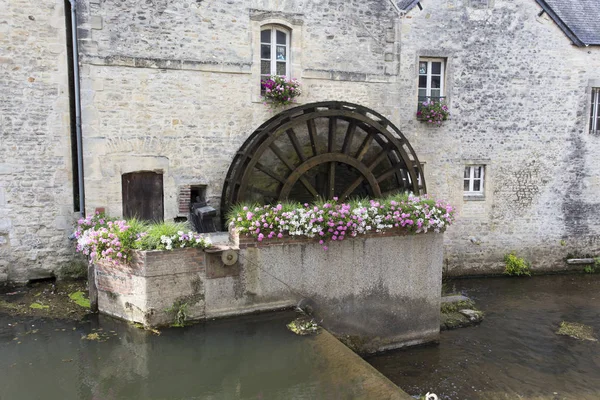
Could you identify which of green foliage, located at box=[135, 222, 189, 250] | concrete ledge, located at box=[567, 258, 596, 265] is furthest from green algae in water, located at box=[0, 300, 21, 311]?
concrete ledge, located at box=[567, 258, 596, 265]

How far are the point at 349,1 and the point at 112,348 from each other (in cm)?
701

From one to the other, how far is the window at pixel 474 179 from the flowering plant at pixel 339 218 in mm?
4430

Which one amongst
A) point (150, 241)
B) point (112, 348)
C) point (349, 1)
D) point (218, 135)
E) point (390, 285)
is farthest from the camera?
point (349, 1)

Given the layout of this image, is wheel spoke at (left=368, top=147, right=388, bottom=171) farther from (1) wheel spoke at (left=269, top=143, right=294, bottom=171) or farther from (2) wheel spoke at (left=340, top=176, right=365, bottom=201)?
(1) wheel spoke at (left=269, top=143, right=294, bottom=171)

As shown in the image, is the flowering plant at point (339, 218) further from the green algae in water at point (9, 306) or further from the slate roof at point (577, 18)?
the slate roof at point (577, 18)

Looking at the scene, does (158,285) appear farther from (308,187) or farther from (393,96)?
(393,96)

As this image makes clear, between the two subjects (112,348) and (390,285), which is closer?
(112,348)

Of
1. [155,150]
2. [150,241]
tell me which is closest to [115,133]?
[155,150]

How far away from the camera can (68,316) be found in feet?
20.3

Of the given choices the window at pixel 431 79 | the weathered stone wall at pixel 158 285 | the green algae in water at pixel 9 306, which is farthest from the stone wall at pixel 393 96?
the weathered stone wall at pixel 158 285

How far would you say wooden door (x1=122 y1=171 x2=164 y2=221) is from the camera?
782 cm

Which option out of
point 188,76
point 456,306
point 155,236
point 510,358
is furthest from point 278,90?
point 510,358

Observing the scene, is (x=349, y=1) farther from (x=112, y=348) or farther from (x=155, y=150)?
(x=112, y=348)

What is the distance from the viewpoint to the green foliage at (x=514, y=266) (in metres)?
11.6
